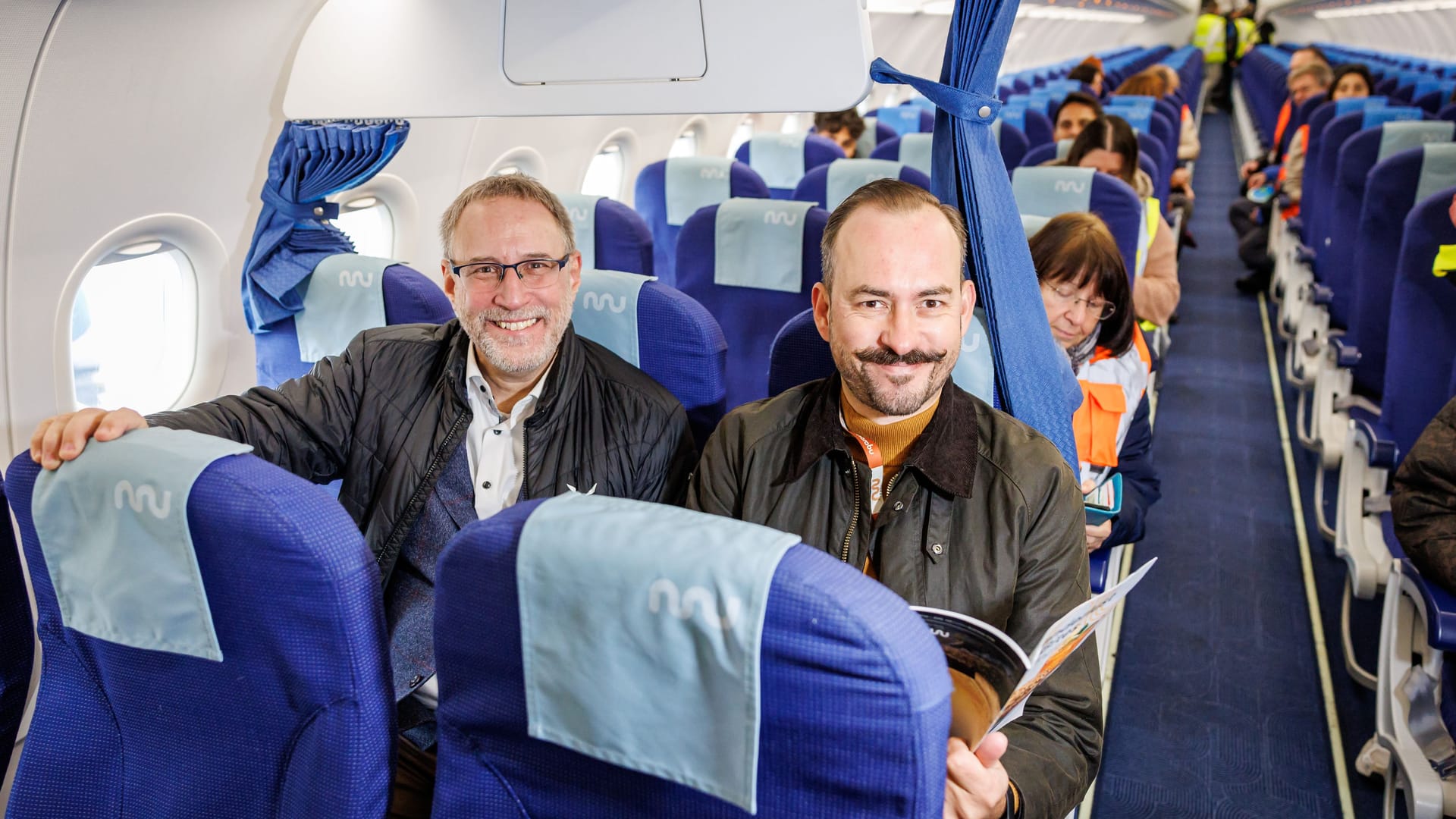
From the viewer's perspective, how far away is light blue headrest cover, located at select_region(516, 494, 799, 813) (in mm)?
894

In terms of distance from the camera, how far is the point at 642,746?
98 centimetres

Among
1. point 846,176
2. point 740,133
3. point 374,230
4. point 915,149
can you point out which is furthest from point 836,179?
point 740,133

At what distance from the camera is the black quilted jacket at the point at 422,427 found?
205 cm

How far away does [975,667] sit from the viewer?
49.2 inches

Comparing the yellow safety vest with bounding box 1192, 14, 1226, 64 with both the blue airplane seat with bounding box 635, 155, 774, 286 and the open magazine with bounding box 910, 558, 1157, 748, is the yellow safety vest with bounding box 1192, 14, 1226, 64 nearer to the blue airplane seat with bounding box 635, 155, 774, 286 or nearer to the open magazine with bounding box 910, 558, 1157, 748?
the blue airplane seat with bounding box 635, 155, 774, 286

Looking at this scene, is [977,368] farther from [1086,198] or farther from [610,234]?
[610,234]

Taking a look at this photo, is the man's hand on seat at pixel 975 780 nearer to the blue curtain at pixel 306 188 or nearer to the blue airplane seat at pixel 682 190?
the blue curtain at pixel 306 188

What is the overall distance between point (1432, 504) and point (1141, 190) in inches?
96.9

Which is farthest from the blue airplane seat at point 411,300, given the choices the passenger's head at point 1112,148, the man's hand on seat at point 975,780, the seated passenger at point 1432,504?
the passenger's head at point 1112,148

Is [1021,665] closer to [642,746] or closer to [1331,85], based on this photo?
[642,746]

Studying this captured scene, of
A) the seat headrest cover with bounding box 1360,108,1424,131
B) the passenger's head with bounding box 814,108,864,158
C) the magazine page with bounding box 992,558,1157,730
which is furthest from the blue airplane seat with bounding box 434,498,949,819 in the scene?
the passenger's head with bounding box 814,108,864,158

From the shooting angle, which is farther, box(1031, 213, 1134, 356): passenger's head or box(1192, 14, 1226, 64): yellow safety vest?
box(1192, 14, 1226, 64): yellow safety vest

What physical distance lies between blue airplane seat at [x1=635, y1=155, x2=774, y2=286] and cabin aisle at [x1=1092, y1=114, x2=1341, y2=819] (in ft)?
7.65

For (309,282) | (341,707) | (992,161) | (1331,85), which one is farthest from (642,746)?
(1331,85)
